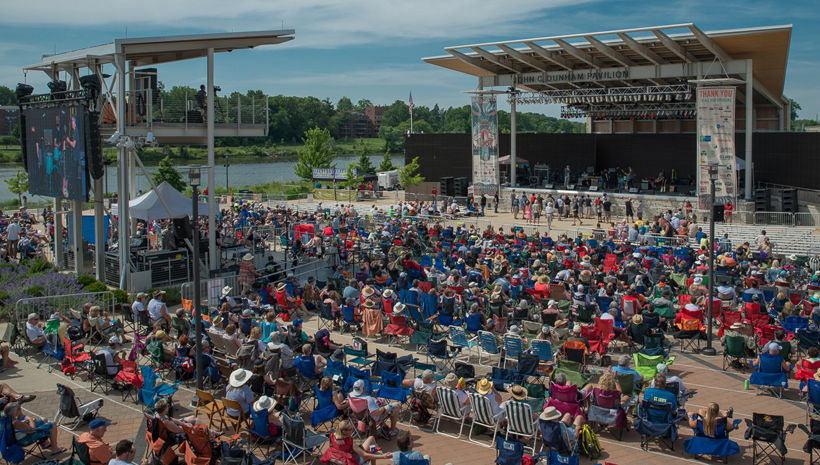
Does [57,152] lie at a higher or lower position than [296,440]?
higher

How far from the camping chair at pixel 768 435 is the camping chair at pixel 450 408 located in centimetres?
319

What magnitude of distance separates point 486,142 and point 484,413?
26.3 m

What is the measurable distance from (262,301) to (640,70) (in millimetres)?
23281

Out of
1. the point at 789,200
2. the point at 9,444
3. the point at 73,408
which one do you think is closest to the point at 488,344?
the point at 73,408

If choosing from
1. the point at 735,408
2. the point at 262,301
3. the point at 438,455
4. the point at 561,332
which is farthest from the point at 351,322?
the point at 735,408

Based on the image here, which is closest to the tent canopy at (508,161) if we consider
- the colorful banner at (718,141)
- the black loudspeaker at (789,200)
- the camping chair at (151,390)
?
the colorful banner at (718,141)

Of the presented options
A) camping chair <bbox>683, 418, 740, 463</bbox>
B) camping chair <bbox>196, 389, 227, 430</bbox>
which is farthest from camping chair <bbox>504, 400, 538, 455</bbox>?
camping chair <bbox>196, 389, 227, 430</bbox>

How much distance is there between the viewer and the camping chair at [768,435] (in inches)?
288

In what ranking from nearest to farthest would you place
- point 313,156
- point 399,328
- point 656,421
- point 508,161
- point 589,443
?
1. point 589,443
2. point 656,421
3. point 399,328
4. point 508,161
5. point 313,156

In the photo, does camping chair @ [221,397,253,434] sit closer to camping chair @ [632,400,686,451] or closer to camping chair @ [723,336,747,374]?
camping chair @ [632,400,686,451]

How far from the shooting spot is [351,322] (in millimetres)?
12555

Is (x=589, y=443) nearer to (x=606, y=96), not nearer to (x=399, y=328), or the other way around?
(x=399, y=328)

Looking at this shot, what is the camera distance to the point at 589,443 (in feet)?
25.0

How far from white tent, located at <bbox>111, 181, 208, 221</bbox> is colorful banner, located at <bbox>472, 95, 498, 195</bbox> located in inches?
718
